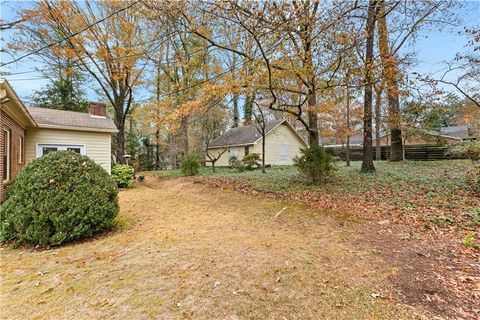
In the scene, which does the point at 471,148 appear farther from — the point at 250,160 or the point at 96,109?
the point at 96,109

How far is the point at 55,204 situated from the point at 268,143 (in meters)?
18.3

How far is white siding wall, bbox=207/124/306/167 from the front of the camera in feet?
70.1

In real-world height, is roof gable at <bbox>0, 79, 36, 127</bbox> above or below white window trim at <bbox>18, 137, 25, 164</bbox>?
above

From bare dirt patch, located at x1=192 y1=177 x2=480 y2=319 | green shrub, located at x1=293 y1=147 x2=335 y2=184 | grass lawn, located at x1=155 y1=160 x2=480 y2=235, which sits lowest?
bare dirt patch, located at x1=192 y1=177 x2=480 y2=319

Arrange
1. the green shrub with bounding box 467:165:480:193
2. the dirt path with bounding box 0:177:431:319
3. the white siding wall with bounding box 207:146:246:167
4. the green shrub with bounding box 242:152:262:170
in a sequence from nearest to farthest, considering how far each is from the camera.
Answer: the dirt path with bounding box 0:177:431:319 → the green shrub with bounding box 467:165:480:193 → the green shrub with bounding box 242:152:262:170 → the white siding wall with bounding box 207:146:246:167

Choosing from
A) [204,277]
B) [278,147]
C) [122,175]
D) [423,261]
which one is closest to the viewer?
[204,277]

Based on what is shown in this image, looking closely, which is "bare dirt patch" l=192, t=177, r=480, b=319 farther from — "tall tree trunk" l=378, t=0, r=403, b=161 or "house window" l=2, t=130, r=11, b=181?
"house window" l=2, t=130, r=11, b=181

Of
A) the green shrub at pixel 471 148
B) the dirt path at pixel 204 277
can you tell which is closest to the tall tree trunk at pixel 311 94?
the green shrub at pixel 471 148

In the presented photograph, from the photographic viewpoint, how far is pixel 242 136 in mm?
22453

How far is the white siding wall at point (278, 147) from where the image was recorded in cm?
2138

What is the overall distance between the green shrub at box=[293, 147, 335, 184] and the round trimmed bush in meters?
6.07

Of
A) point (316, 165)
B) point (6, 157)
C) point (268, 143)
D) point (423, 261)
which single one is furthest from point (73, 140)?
point (268, 143)

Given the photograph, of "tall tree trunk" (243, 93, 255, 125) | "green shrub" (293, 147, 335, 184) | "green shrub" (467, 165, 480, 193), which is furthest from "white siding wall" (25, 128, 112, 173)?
"green shrub" (467, 165, 480, 193)

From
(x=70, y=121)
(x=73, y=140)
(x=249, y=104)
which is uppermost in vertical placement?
(x=249, y=104)
